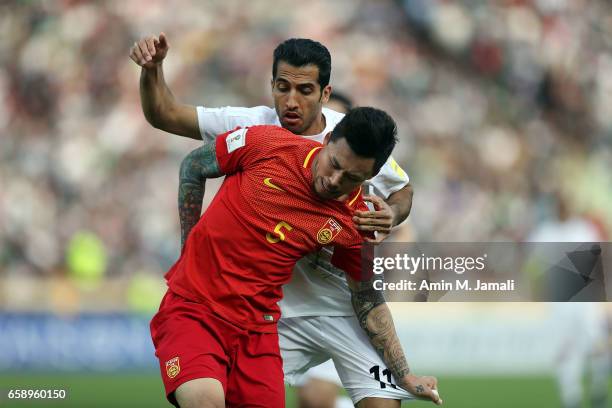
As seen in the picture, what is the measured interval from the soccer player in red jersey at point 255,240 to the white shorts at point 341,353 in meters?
0.62

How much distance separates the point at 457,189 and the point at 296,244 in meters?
6.79

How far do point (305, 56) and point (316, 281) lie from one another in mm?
1082

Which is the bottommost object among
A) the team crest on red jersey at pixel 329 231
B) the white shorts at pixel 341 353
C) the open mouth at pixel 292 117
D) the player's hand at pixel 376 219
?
the white shorts at pixel 341 353

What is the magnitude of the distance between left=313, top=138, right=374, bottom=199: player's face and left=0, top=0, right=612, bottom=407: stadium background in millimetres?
5516

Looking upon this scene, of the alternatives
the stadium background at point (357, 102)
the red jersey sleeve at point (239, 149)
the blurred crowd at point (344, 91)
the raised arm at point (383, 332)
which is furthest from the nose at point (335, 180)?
→ the blurred crowd at point (344, 91)

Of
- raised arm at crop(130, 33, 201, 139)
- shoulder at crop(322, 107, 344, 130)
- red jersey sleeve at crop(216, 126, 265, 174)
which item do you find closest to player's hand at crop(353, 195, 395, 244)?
red jersey sleeve at crop(216, 126, 265, 174)

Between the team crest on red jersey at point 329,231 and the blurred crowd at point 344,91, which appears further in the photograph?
the blurred crowd at point 344,91

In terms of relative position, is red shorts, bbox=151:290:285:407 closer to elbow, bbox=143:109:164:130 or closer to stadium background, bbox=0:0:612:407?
elbow, bbox=143:109:164:130

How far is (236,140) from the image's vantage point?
3.99 m

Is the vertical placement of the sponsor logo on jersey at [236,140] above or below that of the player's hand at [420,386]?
above

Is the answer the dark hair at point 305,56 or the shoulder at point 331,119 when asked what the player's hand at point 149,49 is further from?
the shoulder at point 331,119

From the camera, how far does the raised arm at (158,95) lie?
4.05 meters

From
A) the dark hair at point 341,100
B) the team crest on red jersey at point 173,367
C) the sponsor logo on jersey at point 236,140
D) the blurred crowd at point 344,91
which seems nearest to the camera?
the team crest on red jersey at point 173,367

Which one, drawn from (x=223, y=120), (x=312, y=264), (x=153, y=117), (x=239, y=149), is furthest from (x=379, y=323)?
(x=153, y=117)
